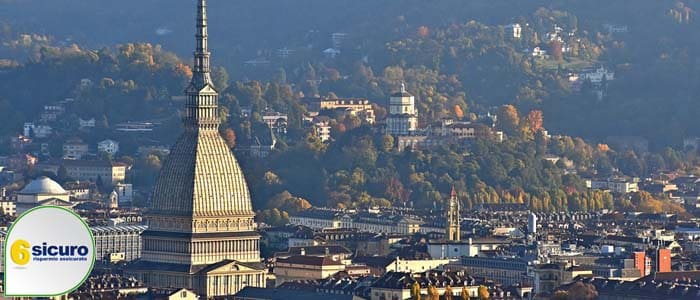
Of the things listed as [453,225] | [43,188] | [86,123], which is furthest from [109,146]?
[453,225]

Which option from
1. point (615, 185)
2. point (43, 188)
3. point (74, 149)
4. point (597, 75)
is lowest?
point (43, 188)

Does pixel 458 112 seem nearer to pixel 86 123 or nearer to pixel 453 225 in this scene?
pixel 86 123

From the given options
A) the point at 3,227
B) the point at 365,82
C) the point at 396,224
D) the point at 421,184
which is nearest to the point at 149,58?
the point at 365,82

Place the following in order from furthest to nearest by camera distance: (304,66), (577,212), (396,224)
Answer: (304,66)
(577,212)
(396,224)

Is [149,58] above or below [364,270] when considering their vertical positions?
above

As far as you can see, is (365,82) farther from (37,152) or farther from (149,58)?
(37,152)

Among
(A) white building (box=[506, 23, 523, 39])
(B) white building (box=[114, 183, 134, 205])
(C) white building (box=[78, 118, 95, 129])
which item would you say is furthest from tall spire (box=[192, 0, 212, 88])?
(A) white building (box=[506, 23, 523, 39])
